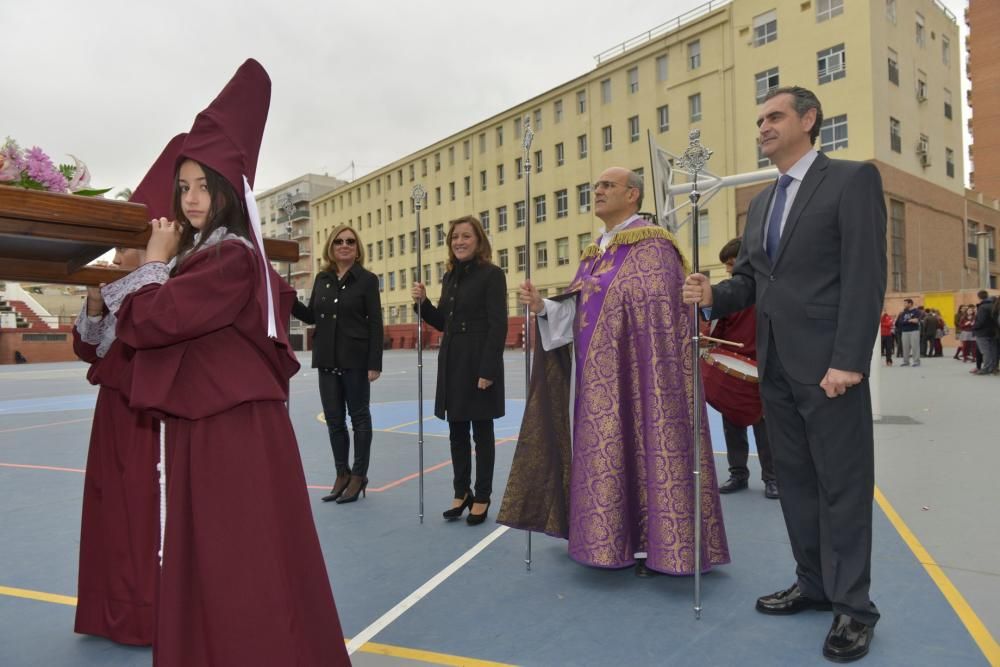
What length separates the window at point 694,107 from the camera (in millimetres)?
30875

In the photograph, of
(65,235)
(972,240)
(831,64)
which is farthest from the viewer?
(972,240)

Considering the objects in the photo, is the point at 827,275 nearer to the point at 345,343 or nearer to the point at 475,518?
the point at 475,518

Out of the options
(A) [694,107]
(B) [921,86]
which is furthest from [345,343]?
(B) [921,86]

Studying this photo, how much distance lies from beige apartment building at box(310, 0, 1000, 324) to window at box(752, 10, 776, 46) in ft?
0.15

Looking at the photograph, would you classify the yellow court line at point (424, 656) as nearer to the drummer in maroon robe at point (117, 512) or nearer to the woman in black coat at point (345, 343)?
the drummer in maroon robe at point (117, 512)

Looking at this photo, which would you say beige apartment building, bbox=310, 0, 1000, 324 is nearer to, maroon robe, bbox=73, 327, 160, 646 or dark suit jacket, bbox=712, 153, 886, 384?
dark suit jacket, bbox=712, 153, 886, 384

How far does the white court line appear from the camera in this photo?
2637mm

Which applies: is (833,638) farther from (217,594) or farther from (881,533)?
(217,594)

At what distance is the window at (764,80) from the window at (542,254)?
13887 mm

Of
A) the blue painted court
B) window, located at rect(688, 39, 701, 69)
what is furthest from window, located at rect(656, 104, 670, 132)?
the blue painted court

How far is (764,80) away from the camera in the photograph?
28.2 m

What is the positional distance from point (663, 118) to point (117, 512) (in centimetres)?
3341

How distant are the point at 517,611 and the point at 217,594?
4.67ft

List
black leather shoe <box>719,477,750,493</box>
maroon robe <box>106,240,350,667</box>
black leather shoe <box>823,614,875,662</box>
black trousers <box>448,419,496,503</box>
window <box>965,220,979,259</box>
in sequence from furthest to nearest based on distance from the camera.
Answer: window <box>965,220,979,259</box> → black leather shoe <box>719,477,750,493</box> → black trousers <box>448,419,496,503</box> → black leather shoe <box>823,614,875,662</box> → maroon robe <box>106,240,350,667</box>
